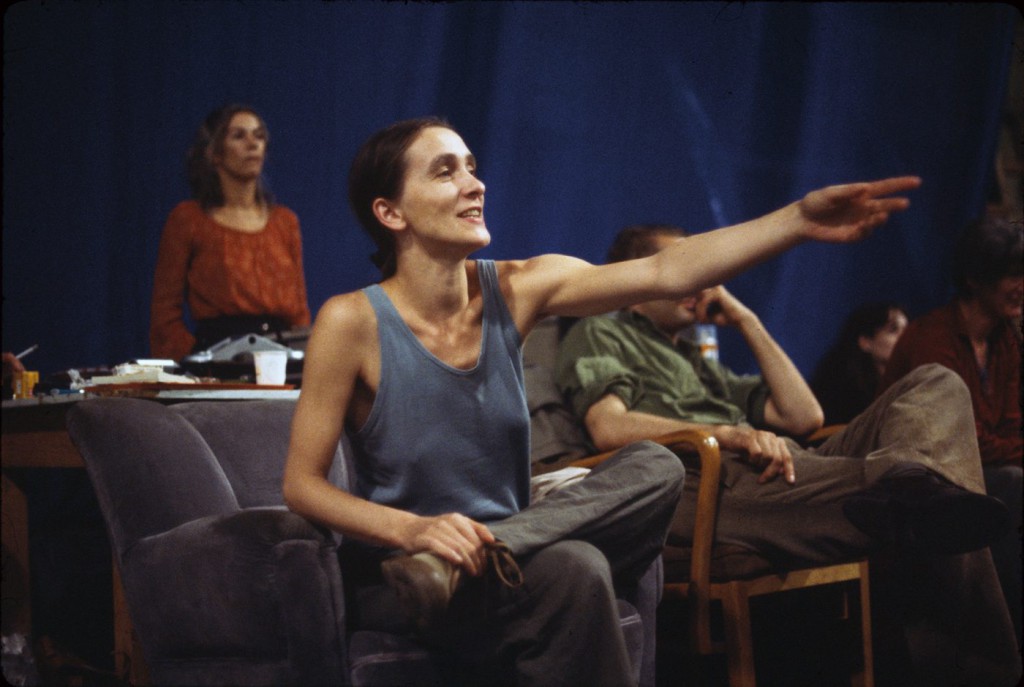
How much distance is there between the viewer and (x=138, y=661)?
6.25 ft

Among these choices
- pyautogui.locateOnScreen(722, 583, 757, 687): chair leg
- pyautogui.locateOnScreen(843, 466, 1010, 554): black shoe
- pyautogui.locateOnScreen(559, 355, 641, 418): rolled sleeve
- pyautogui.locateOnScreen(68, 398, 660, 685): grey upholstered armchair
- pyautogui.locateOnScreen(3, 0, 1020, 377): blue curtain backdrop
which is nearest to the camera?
pyautogui.locateOnScreen(68, 398, 660, 685): grey upholstered armchair

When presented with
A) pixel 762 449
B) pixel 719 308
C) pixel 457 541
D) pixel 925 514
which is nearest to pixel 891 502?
pixel 925 514

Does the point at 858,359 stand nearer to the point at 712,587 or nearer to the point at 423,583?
the point at 712,587

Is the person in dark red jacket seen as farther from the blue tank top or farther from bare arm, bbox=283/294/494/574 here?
bare arm, bbox=283/294/494/574

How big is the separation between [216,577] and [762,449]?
1221mm

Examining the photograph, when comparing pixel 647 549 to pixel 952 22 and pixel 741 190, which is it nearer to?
pixel 741 190

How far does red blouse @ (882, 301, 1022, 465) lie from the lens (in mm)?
2816

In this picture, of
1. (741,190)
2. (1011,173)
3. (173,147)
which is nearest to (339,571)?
(173,147)

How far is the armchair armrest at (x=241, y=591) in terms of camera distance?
4.82 feet

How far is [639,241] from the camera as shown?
2.63 meters

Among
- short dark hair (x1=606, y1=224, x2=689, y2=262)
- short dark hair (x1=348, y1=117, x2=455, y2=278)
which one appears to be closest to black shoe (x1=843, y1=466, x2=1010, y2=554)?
short dark hair (x1=606, y1=224, x2=689, y2=262)

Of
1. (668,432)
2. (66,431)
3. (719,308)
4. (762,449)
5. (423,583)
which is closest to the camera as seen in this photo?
(423,583)

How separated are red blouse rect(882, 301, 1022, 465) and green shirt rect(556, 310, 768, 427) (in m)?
0.45

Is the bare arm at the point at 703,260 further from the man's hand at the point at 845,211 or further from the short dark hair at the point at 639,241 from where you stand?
the short dark hair at the point at 639,241
